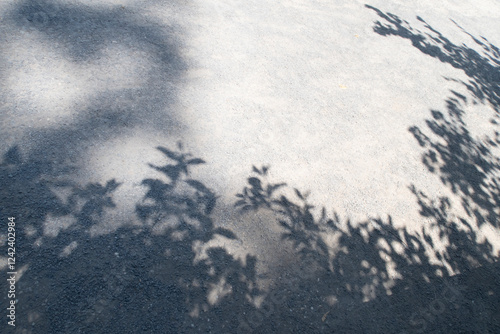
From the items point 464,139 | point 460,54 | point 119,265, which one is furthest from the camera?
point 460,54

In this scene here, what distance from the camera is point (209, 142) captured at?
18.7ft

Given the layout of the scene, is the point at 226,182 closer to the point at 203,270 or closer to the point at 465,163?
the point at 203,270

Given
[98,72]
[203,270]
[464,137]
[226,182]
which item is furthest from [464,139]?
[98,72]

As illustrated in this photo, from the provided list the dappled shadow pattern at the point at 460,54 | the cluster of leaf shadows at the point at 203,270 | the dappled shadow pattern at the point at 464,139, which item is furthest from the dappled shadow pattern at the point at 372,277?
the dappled shadow pattern at the point at 460,54

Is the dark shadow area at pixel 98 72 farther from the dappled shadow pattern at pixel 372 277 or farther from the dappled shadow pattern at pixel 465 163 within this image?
the dappled shadow pattern at pixel 465 163

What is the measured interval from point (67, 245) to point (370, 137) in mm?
5551

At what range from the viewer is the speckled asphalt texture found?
3996 millimetres

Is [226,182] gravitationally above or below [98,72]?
below

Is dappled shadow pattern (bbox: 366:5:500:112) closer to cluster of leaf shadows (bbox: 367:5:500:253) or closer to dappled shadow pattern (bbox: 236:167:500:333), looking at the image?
cluster of leaf shadows (bbox: 367:5:500:253)

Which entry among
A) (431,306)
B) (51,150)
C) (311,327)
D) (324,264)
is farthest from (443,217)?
(51,150)

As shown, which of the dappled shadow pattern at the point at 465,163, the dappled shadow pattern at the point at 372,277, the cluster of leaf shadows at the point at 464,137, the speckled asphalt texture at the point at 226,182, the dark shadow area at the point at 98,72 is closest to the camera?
the speckled asphalt texture at the point at 226,182

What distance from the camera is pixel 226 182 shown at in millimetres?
5230

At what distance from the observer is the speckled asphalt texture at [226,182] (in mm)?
3996

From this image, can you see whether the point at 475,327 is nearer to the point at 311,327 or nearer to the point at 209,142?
the point at 311,327
